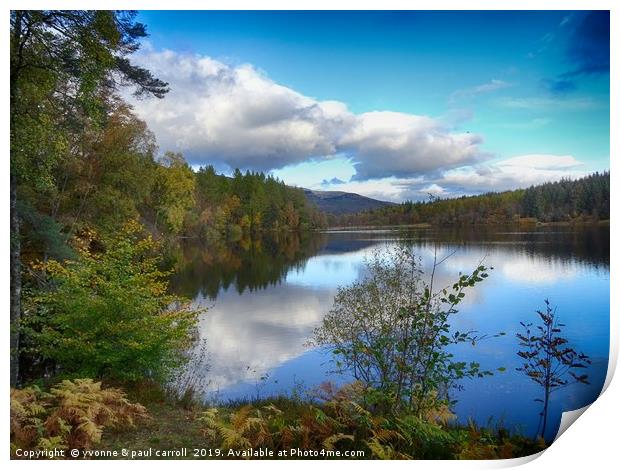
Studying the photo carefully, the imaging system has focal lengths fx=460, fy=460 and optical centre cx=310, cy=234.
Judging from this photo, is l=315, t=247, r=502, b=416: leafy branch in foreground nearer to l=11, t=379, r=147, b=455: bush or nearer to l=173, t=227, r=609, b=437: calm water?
l=173, t=227, r=609, b=437: calm water

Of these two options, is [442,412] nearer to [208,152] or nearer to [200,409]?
[200,409]

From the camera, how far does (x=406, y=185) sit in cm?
515

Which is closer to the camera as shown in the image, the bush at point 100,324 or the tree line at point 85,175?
the tree line at point 85,175

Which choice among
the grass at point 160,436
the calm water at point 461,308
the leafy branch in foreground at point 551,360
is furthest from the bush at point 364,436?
the calm water at point 461,308

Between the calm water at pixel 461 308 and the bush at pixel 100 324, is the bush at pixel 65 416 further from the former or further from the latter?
the calm water at pixel 461 308

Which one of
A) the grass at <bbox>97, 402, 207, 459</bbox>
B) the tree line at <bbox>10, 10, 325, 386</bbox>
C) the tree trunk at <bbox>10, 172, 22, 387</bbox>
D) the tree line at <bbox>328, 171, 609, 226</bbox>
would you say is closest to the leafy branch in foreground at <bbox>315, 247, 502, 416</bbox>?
the tree line at <bbox>328, 171, 609, 226</bbox>

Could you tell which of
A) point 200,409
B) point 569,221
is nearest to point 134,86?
point 200,409

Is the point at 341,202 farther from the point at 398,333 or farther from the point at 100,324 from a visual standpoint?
the point at 100,324

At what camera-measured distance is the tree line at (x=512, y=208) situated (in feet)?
13.6

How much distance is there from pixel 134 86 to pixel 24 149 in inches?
45.1

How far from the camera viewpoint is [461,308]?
17.4 feet

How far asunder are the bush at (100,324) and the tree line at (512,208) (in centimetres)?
239

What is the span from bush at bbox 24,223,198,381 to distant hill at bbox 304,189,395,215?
195cm

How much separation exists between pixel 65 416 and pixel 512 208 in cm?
459
